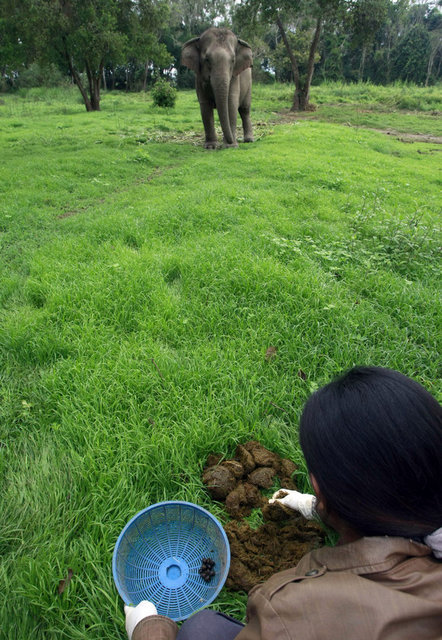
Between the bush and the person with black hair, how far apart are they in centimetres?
2042

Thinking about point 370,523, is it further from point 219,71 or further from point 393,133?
point 393,133

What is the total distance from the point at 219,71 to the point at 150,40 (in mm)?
6445

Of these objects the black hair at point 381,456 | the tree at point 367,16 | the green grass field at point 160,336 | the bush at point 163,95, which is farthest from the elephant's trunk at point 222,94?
the tree at point 367,16

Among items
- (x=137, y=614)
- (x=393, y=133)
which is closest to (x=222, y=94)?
(x=393, y=133)

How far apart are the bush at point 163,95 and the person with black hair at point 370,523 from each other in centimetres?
2042

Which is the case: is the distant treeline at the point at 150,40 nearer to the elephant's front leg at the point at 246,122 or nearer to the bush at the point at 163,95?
the bush at the point at 163,95

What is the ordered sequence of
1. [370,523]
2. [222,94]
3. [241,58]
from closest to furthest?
[370,523]
[222,94]
[241,58]

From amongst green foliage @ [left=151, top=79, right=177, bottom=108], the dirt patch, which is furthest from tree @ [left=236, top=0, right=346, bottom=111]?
green foliage @ [left=151, top=79, right=177, bottom=108]

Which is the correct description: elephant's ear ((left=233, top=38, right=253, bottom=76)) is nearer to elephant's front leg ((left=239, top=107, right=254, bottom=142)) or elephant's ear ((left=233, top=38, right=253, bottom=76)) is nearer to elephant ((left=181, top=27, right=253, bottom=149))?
elephant ((left=181, top=27, right=253, bottom=149))

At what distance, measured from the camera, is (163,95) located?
59.9 ft

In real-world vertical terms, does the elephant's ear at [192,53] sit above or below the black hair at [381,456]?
above

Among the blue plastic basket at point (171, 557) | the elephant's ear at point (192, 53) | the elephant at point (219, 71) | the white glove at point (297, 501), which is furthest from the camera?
the elephant's ear at point (192, 53)

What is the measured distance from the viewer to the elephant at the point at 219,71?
9508mm

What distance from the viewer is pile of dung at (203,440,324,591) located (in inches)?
65.3
